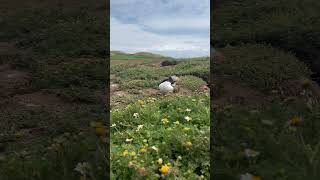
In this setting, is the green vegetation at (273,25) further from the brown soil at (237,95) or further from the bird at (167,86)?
the brown soil at (237,95)

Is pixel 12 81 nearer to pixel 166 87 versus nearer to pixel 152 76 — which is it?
pixel 166 87

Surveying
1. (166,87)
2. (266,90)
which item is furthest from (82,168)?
(166,87)

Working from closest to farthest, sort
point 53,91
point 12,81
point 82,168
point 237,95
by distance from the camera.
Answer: point 82,168 < point 237,95 < point 53,91 < point 12,81

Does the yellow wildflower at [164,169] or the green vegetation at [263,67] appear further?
the green vegetation at [263,67]

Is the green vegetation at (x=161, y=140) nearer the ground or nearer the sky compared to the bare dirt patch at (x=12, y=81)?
nearer the ground

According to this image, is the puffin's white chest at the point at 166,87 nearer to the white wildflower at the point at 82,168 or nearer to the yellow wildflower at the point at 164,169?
the yellow wildflower at the point at 164,169

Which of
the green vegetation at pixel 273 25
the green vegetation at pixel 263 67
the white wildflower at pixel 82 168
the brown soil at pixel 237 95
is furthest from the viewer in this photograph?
the green vegetation at pixel 273 25

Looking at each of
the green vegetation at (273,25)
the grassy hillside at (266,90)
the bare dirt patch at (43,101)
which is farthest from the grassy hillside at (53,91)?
the green vegetation at (273,25)

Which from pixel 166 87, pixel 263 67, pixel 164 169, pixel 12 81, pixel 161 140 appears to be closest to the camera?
pixel 164 169

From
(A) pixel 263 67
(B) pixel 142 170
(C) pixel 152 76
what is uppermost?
(A) pixel 263 67

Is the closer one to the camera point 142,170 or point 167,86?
point 142,170

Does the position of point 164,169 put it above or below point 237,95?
below

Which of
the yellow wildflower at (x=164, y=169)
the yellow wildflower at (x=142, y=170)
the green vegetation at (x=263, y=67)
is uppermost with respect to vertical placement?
the green vegetation at (x=263, y=67)

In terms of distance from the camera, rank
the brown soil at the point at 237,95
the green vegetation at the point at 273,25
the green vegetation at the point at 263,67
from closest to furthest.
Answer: the brown soil at the point at 237,95 → the green vegetation at the point at 263,67 → the green vegetation at the point at 273,25
